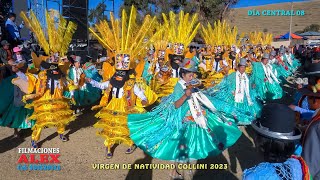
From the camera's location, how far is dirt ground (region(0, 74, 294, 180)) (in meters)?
4.37

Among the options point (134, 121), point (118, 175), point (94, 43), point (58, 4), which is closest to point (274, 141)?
point (134, 121)

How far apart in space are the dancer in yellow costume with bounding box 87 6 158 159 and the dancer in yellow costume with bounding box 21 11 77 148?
87 cm

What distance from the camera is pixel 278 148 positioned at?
1538 mm

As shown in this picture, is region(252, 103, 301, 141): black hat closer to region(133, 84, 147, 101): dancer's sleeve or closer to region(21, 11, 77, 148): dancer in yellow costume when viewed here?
region(133, 84, 147, 101): dancer's sleeve

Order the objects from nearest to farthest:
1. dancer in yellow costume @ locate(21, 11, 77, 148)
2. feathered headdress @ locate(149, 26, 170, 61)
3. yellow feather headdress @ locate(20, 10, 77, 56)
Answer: dancer in yellow costume @ locate(21, 11, 77, 148)
yellow feather headdress @ locate(20, 10, 77, 56)
feathered headdress @ locate(149, 26, 170, 61)

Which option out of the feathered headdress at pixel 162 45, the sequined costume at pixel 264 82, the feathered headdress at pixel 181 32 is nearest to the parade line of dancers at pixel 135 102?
the sequined costume at pixel 264 82

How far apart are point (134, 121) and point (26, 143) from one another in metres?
2.79

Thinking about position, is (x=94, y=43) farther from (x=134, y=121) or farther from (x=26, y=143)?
(x=134, y=121)

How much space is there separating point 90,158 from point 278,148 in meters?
4.06

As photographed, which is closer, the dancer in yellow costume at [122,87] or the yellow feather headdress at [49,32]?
the dancer in yellow costume at [122,87]

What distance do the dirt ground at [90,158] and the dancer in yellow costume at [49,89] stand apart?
1.61 ft

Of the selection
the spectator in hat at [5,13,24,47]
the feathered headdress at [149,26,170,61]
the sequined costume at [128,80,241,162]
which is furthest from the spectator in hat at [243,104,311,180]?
the spectator in hat at [5,13,24,47]

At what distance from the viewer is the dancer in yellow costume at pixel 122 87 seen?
468cm

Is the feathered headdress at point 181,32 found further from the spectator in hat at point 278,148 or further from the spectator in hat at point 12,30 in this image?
the spectator in hat at point 278,148
